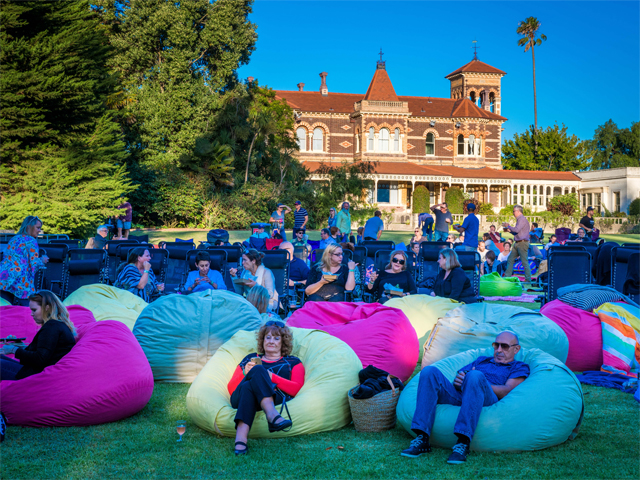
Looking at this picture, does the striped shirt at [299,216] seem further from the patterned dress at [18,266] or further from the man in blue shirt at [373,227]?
the patterned dress at [18,266]

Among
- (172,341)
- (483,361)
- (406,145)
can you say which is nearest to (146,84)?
(406,145)

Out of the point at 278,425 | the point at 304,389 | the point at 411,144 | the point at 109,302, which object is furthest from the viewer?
the point at 411,144

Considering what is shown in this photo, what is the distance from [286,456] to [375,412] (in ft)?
2.80

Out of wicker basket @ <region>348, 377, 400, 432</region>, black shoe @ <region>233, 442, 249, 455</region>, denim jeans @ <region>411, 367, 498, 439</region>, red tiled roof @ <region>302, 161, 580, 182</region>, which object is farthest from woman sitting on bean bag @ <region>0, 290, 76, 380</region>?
red tiled roof @ <region>302, 161, 580, 182</region>

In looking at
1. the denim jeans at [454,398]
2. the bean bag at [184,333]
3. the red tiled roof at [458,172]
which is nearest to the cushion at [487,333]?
the denim jeans at [454,398]

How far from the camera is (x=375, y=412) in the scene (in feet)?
15.5

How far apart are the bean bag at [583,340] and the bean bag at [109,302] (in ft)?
16.3

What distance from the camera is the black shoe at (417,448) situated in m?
4.23

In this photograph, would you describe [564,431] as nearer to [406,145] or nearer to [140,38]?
[140,38]

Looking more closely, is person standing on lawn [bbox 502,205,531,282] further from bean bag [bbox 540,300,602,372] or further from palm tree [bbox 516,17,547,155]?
palm tree [bbox 516,17,547,155]

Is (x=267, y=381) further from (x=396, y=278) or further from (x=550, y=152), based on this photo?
(x=550, y=152)

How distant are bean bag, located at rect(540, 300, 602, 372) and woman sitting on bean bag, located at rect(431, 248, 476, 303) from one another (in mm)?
1718

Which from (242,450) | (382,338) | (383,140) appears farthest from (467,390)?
(383,140)

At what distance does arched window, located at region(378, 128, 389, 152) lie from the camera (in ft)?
162
